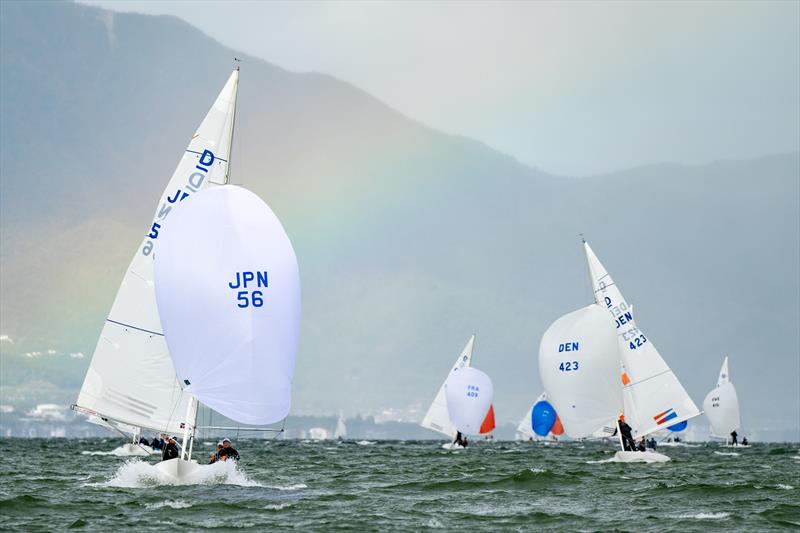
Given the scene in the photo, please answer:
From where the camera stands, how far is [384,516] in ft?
94.7

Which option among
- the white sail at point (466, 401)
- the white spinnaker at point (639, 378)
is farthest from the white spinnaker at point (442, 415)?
the white spinnaker at point (639, 378)

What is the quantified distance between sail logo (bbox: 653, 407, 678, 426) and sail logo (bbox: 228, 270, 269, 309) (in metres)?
30.6

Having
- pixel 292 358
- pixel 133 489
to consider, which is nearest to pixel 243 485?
pixel 133 489

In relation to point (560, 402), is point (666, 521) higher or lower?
lower

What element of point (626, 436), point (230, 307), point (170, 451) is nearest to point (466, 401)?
point (626, 436)

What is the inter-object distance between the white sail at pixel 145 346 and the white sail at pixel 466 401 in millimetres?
56198

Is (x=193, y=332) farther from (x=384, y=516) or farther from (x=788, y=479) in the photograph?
(x=788, y=479)

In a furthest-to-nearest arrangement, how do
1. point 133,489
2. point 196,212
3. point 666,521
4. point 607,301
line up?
1. point 607,301
2. point 133,489
3. point 196,212
4. point 666,521

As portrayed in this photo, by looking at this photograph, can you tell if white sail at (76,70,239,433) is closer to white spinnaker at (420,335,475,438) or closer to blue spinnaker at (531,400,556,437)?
white spinnaker at (420,335,475,438)

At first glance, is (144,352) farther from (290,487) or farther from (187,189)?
(290,487)

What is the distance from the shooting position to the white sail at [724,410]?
119 metres

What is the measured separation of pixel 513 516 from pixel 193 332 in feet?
30.9

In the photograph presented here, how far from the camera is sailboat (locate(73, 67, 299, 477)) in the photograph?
3325 cm

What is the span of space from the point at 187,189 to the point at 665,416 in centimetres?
2966
